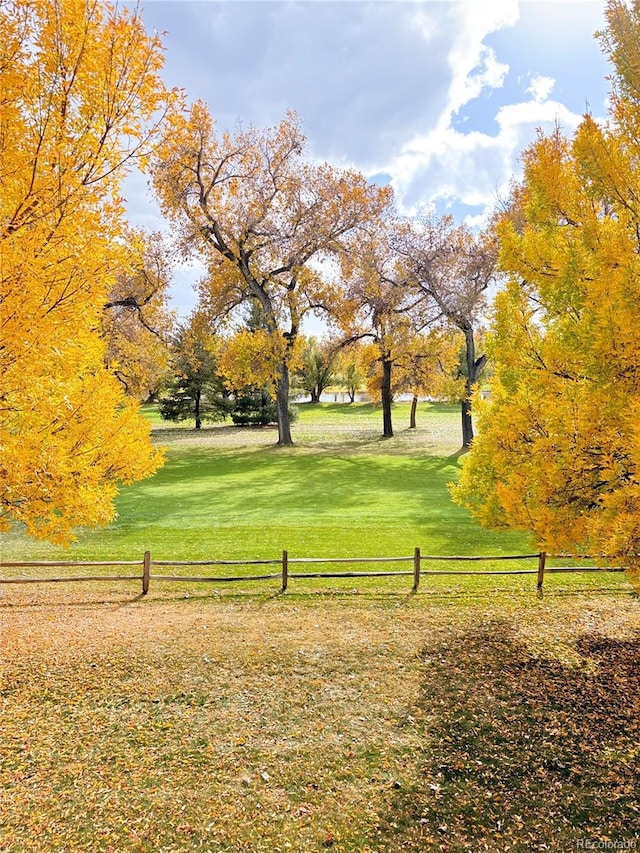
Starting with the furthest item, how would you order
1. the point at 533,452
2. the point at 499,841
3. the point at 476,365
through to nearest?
the point at 476,365
the point at 533,452
the point at 499,841

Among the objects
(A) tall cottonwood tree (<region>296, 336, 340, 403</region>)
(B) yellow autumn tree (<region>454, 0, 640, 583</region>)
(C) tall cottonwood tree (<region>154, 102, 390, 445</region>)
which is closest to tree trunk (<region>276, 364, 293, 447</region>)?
(C) tall cottonwood tree (<region>154, 102, 390, 445</region>)

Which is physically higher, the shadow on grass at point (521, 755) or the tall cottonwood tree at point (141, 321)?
the tall cottonwood tree at point (141, 321)

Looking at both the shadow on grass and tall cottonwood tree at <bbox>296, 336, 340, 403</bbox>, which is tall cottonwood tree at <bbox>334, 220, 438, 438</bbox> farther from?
tall cottonwood tree at <bbox>296, 336, 340, 403</bbox>

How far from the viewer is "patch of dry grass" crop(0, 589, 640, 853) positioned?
161 inches

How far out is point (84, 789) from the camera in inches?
176

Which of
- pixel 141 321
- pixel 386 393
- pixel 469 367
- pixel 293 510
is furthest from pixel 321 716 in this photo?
pixel 386 393

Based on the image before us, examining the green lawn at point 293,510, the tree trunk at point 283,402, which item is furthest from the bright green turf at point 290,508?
the tree trunk at point 283,402

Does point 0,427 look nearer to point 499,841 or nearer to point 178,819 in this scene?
point 178,819

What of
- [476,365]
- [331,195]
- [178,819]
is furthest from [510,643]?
[331,195]

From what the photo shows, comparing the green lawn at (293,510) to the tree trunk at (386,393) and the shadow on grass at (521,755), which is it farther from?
the tree trunk at (386,393)

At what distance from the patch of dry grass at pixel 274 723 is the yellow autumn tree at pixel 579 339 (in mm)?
2245

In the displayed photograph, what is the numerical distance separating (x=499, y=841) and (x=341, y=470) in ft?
69.0

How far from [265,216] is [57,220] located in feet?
77.3

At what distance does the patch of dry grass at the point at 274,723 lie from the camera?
13.4 ft
